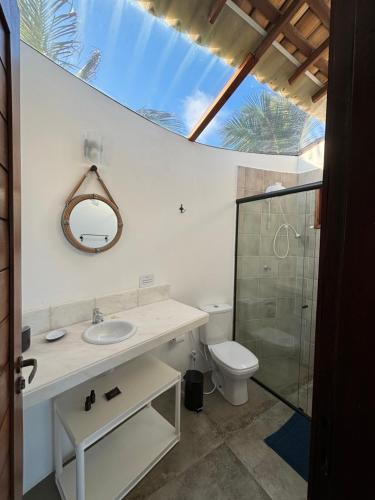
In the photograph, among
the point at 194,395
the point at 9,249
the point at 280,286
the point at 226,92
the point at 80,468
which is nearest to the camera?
the point at 9,249

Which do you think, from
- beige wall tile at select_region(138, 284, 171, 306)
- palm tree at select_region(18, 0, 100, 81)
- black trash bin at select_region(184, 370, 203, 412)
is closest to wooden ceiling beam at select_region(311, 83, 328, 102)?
palm tree at select_region(18, 0, 100, 81)

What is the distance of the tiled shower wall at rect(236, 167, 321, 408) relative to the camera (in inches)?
83.0

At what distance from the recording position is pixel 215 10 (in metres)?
1.29

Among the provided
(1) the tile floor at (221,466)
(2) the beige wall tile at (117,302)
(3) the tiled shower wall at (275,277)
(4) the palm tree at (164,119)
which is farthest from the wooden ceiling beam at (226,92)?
(1) the tile floor at (221,466)

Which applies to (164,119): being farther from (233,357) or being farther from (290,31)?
(233,357)

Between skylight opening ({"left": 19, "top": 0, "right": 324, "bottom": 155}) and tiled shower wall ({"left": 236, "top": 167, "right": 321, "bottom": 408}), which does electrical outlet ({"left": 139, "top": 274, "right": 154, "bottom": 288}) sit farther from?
skylight opening ({"left": 19, "top": 0, "right": 324, "bottom": 155})

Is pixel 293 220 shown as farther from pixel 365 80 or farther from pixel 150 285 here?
pixel 365 80

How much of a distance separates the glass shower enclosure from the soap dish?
1820mm

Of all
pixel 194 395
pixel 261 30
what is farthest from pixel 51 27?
pixel 194 395

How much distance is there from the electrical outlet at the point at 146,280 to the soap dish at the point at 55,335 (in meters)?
0.66

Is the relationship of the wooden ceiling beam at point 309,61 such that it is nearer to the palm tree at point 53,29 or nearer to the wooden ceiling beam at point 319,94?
the wooden ceiling beam at point 319,94

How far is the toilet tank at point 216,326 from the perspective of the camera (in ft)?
Answer: 7.06

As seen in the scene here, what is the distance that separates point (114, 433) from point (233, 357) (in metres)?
1.08

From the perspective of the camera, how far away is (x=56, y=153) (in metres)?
1.37
